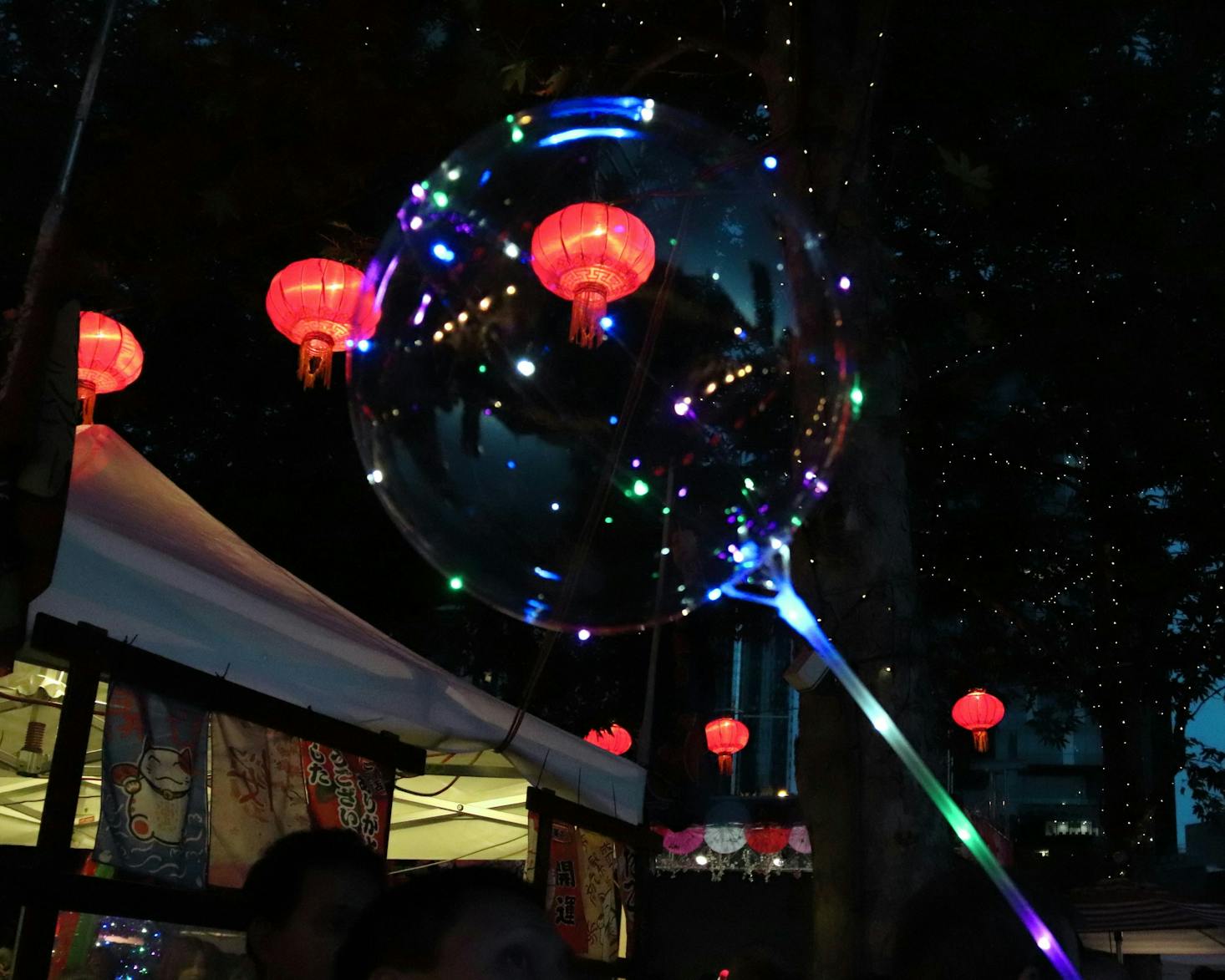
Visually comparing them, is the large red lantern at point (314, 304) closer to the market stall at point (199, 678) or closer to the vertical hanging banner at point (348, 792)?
the market stall at point (199, 678)

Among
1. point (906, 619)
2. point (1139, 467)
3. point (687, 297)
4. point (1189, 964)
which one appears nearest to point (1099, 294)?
point (1139, 467)

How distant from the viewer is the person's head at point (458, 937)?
53.6 inches

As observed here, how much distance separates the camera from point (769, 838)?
14961mm

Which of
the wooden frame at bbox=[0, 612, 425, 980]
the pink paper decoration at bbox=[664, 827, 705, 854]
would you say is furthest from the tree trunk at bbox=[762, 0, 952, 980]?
the pink paper decoration at bbox=[664, 827, 705, 854]

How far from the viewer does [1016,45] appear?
623 centimetres

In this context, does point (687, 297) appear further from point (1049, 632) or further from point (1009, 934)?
point (1049, 632)

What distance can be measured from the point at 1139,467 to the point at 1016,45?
287 inches

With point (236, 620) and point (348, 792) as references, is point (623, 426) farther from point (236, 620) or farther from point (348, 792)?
point (348, 792)

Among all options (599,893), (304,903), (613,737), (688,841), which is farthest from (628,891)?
(688,841)

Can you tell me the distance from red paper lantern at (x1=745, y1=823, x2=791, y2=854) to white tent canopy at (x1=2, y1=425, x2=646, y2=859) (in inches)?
411

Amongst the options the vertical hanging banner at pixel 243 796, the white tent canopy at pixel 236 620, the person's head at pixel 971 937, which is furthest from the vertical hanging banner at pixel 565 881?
the person's head at pixel 971 937

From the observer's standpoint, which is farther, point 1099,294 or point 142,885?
point 1099,294

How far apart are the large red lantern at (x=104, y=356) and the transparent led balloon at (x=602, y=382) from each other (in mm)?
3785

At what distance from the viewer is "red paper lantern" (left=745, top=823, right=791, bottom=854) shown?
48.9 feet
